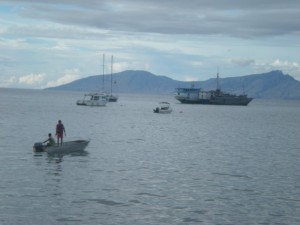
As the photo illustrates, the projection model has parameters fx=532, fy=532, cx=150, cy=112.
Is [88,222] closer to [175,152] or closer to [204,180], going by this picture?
[204,180]

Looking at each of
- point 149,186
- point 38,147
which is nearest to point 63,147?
point 38,147

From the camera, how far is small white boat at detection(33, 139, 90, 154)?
41.6 meters

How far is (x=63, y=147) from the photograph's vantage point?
140ft

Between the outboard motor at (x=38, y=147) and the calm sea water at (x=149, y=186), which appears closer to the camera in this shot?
the calm sea water at (x=149, y=186)

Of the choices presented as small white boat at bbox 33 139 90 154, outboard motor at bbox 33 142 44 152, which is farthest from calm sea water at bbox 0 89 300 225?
small white boat at bbox 33 139 90 154

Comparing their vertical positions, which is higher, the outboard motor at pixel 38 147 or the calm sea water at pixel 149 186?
the outboard motor at pixel 38 147

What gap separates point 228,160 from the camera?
141 feet

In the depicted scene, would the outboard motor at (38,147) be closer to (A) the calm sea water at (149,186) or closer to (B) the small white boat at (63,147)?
(B) the small white boat at (63,147)

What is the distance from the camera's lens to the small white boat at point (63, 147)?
136 ft

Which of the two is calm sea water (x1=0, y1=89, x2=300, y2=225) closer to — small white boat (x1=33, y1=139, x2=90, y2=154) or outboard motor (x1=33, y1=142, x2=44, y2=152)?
outboard motor (x1=33, y1=142, x2=44, y2=152)

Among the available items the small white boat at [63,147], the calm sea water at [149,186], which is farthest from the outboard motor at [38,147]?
the calm sea water at [149,186]

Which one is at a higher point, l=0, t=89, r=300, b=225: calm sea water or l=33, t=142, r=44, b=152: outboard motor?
l=33, t=142, r=44, b=152: outboard motor

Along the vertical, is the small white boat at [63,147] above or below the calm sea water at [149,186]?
above

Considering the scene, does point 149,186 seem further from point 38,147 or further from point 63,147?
point 38,147
